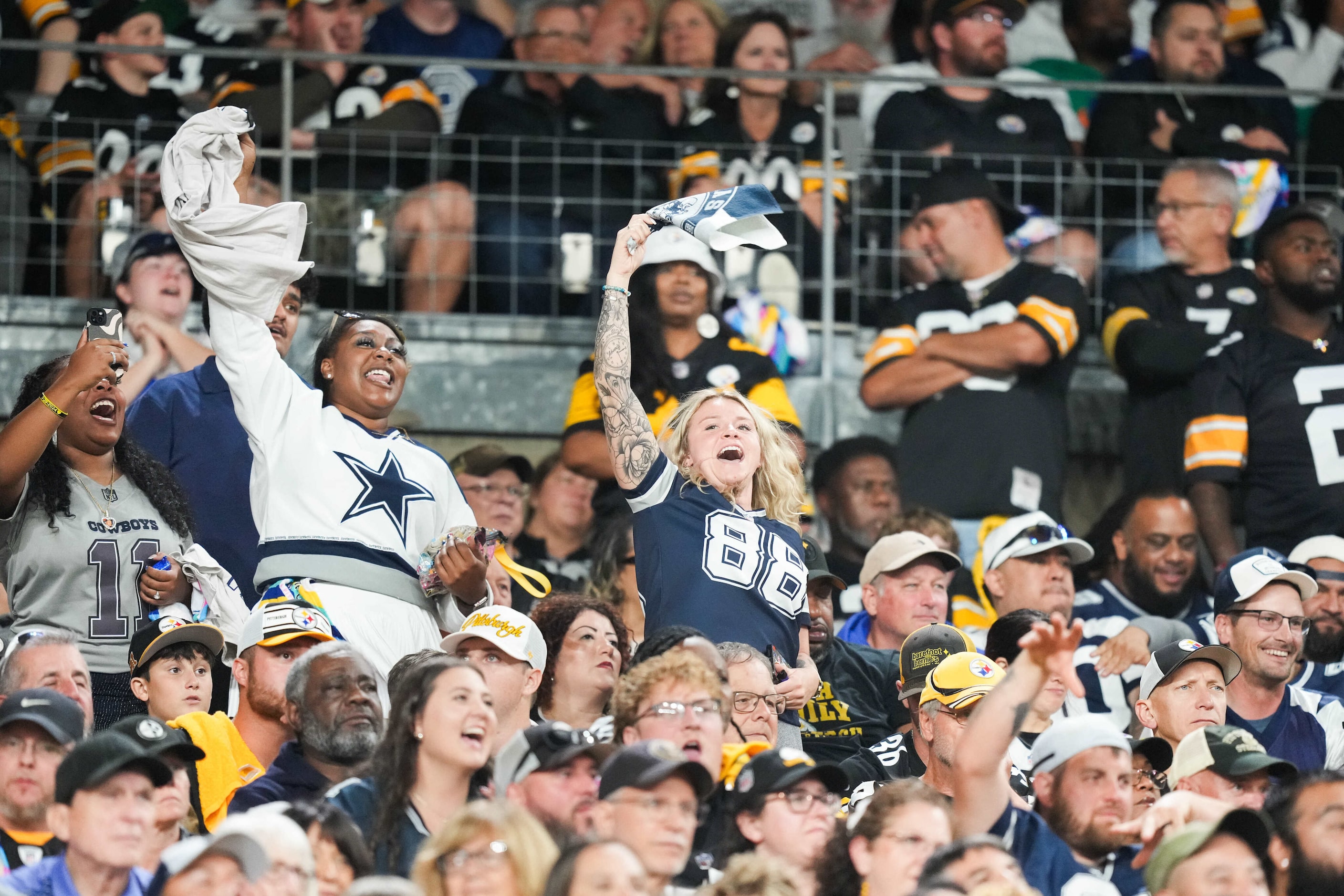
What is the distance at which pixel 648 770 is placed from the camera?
5512mm

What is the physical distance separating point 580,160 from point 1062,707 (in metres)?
3.44

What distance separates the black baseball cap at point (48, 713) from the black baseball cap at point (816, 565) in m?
2.65

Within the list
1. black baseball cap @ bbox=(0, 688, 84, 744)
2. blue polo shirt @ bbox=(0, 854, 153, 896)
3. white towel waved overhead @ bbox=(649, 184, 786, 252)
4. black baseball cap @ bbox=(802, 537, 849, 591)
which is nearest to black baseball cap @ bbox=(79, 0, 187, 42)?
white towel waved overhead @ bbox=(649, 184, 786, 252)

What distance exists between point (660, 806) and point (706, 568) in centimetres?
149

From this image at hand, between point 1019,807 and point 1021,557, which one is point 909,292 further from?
point 1019,807

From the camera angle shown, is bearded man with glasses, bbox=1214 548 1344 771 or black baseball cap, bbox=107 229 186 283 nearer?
bearded man with glasses, bbox=1214 548 1344 771

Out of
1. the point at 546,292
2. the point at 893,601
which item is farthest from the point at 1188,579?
the point at 546,292

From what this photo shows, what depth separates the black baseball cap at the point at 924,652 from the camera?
23.5 feet

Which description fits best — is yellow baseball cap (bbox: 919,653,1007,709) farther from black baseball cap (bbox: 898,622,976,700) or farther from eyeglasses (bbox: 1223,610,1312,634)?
eyeglasses (bbox: 1223,610,1312,634)

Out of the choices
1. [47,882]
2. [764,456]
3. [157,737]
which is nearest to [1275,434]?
[764,456]

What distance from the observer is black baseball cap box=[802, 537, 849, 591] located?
25.5ft

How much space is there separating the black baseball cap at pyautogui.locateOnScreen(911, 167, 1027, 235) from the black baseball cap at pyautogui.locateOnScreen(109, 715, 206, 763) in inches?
195

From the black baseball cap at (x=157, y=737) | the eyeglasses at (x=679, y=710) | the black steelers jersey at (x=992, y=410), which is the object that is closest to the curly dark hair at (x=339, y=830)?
the black baseball cap at (x=157, y=737)

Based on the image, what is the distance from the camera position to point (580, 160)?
33.4 ft
